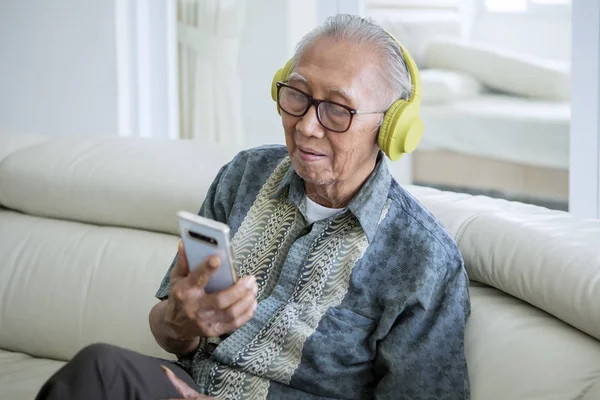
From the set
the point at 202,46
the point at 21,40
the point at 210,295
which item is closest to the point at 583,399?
the point at 210,295

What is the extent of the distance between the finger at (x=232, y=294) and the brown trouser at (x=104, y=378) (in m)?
0.17

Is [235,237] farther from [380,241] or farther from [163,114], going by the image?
[163,114]

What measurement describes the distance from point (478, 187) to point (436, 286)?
167cm

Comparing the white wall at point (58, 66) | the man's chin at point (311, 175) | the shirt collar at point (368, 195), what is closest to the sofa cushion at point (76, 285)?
the shirt collar at point (368, 195)

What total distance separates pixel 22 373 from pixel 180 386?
2.92 ft

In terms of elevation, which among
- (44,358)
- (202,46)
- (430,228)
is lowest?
(44,358)

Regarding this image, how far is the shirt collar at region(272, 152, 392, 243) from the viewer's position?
67.6 inches

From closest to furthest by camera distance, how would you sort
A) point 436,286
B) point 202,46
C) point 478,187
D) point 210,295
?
point 210,295 → point 436,286 → point 478,187 → point 202,46

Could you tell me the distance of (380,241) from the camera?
68.3 inches

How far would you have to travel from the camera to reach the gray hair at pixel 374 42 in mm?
1699

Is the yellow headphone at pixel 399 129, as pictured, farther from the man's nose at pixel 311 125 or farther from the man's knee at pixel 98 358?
the man's knee at pixel 98 358

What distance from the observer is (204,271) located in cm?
145

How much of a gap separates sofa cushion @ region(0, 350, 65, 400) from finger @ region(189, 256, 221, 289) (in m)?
0.88

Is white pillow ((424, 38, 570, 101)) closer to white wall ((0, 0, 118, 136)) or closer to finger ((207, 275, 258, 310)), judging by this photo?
white wall ((0, 0, 118, 136))
